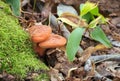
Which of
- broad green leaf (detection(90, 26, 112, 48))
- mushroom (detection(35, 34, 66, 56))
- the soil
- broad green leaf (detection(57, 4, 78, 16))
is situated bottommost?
the soil

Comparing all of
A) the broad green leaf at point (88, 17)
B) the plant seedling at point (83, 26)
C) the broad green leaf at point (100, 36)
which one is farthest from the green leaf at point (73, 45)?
the broad green leaf at point (88, 17)

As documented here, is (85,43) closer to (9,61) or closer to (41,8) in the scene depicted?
(41,8)

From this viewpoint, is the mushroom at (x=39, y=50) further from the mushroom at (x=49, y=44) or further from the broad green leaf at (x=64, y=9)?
the broad green leaf at (x=64, y=9)

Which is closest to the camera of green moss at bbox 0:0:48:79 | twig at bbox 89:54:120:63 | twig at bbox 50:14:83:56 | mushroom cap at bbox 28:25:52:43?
green moss at bbox 0:0:48:79

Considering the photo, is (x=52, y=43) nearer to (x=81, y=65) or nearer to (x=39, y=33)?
(x=39, y=33)

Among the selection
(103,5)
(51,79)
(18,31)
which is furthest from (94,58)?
(103,5)

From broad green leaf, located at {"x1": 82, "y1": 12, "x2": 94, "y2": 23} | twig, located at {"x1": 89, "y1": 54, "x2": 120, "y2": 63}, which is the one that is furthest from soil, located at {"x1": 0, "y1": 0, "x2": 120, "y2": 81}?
broad green leaf, located at {"x1": 82, "y1": 12, "x2": 94, "y2": 23}

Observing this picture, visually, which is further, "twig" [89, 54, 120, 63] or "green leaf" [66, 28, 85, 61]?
"twig" [89, 54, 120, 63]

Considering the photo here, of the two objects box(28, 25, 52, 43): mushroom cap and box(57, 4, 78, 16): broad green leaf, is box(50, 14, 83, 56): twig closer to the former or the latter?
box(57, 4, 78, 16): broad green leaf

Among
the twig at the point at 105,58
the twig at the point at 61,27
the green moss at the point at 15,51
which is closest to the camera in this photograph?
the green moss at the point at 15,51

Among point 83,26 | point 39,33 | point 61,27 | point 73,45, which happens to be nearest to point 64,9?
point 61,27
